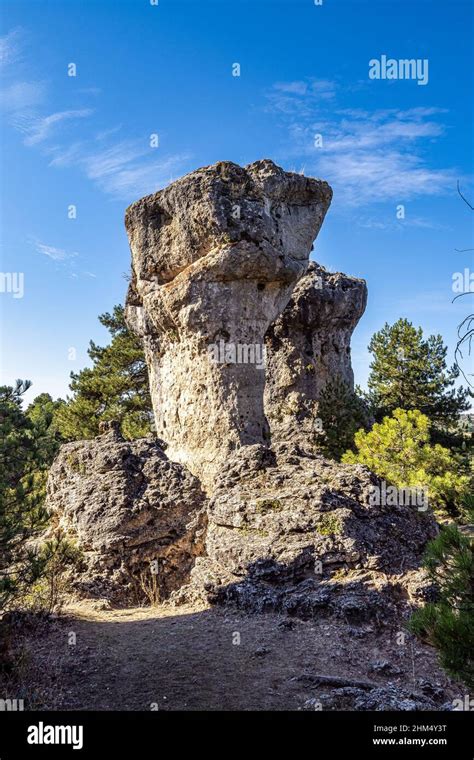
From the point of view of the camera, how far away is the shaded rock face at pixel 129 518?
40.5 feet

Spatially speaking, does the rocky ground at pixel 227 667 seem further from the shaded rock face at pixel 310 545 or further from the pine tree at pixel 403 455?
the pine tree at pixel 403 455

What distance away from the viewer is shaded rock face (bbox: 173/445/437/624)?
898cm

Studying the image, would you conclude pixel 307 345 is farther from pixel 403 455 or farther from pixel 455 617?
pixel 455 617

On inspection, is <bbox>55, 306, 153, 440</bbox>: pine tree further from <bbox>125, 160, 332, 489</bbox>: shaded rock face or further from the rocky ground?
the rocky ground

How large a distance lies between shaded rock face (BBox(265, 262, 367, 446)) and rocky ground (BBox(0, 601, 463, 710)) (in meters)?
14.3

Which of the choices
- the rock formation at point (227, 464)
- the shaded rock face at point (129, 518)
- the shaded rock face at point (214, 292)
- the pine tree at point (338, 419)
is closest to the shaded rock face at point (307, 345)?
the rock formation at point (227, 464)

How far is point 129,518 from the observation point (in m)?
13.0

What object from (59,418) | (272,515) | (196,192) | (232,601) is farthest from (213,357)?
(59,418)

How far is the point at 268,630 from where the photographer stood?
8555 mm

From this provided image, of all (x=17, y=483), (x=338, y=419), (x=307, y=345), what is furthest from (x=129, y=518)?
(x=307, y=345)

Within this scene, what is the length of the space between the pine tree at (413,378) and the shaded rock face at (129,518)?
11864mm

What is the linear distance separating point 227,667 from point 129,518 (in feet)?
19.9
